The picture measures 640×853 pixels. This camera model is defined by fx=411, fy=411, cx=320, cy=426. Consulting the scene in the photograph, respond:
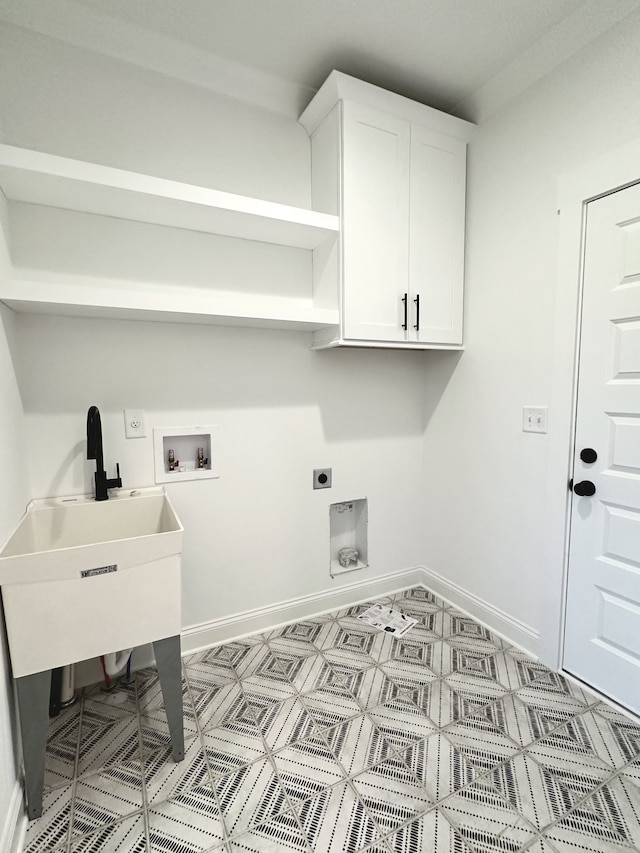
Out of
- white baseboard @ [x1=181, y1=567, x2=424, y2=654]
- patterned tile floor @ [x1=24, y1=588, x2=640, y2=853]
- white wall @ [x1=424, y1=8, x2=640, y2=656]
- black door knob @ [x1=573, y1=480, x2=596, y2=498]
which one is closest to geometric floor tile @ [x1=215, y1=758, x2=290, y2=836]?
patterned tile floor @ [x1=24, y1=588, x2=640, y2=853]

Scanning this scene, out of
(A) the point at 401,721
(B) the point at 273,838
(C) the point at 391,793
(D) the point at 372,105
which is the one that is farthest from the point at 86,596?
(D) the point at 372,105

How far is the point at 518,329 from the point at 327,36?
147 centimetres

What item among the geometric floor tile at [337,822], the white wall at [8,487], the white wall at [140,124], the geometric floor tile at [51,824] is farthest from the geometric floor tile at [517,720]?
the white wall at [140,124]

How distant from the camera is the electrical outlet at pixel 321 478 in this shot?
7.39 feet

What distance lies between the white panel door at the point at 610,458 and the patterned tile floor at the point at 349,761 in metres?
0.24

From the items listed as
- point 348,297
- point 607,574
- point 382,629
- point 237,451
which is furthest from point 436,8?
point 382,629

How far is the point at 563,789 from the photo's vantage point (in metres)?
1.29

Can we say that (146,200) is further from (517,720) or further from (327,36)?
(517,720)

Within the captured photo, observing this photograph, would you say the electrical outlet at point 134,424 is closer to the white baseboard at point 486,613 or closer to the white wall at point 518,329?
the white wall at point 518,329

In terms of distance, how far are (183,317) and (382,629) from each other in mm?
1833

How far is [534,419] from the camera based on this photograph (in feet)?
6.16

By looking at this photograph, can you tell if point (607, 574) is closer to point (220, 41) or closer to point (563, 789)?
point (563, 789)

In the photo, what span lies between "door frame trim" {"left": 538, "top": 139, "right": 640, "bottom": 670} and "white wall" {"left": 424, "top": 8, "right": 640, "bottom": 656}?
1 cm

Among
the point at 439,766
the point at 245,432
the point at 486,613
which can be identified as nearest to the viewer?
the point at 439,766
